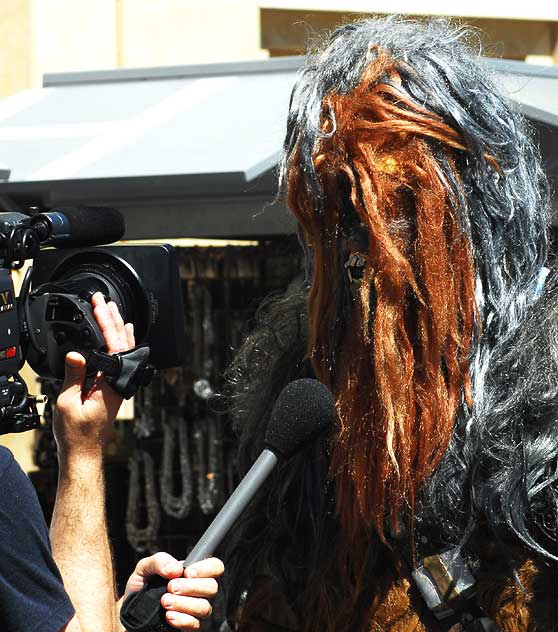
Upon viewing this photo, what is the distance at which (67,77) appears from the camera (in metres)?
3.58

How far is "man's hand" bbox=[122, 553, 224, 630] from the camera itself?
1.31 metres

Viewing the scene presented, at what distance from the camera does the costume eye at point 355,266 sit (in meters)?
1.63

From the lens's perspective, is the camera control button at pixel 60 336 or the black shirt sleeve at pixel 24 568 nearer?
the black shirt sleeve at pixel 24 568

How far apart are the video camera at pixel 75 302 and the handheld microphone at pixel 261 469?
0.37 meters

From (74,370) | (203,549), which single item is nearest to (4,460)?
(74,370)

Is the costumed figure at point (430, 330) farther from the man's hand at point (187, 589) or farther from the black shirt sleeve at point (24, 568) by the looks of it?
the black shirt sleeve at point (24, 568)

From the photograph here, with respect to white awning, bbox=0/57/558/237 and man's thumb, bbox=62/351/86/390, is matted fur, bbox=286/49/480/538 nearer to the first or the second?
man's thumb, bbox=62/351/86/390

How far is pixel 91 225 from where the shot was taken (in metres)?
1.78

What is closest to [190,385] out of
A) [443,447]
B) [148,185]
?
[148,185]

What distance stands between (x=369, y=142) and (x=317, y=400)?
42 centimetres

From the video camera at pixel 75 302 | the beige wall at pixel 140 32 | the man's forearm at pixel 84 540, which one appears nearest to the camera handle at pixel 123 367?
the video camera at pixel 75 302

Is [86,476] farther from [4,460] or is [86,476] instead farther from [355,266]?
[355,266]

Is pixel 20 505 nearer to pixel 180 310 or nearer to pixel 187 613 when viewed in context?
pixel 187 613

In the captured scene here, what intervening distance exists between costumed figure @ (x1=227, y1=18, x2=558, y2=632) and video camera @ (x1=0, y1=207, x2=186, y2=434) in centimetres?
26
